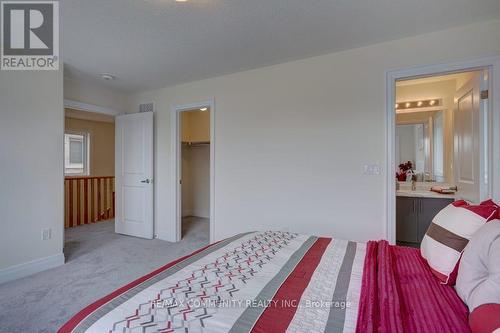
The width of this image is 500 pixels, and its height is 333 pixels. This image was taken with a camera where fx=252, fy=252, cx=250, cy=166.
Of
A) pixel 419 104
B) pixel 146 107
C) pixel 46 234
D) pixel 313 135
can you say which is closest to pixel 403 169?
pixel 419 104

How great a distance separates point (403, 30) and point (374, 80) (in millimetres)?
480

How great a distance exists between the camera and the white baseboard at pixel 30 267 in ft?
8.34

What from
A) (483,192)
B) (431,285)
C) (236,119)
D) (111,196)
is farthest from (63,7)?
(111,196)

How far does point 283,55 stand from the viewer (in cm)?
286

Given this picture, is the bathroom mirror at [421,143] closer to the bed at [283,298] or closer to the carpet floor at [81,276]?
the bed at [283,298]

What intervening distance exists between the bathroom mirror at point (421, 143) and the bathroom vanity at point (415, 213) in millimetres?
686

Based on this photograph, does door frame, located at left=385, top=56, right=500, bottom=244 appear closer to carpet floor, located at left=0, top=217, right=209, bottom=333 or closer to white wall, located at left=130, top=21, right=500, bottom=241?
white wall, located at left=130, top=21, right=500, bottom=241

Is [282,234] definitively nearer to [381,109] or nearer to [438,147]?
[381,109]

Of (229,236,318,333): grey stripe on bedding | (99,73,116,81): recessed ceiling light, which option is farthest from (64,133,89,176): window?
(229,236,318,333): grey stripe on bedding

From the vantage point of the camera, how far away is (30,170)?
2.75m

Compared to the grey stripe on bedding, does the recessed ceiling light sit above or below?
above

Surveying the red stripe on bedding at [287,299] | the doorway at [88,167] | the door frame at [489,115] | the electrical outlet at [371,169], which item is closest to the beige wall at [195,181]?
the doorway at [88,167]

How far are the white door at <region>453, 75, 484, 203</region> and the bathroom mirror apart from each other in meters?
0.89

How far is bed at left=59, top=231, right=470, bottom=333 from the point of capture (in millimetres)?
854
